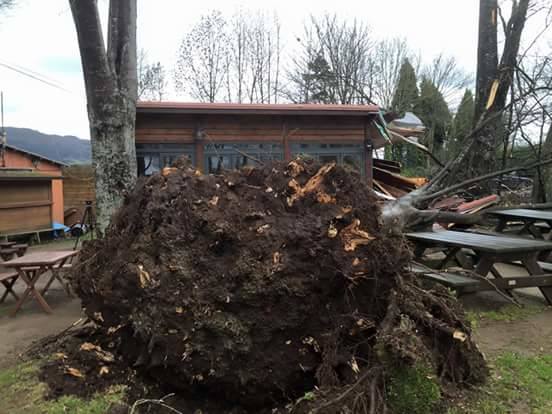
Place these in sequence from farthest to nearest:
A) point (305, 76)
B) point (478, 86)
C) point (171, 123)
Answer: point (305, 76) < point (478, 86) < point (171, 123)

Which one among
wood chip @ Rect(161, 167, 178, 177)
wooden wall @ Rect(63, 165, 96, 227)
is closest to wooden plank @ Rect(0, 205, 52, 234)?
wooden wall @ Rect(63, 165, 96, 227)

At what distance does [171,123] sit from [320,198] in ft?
24.6

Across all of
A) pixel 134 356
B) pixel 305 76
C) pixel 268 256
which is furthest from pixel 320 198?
pixel 305 76

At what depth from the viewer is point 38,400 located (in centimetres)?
276

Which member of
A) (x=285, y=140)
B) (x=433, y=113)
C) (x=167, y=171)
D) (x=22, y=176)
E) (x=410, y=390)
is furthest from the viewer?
(x=433, y=113)

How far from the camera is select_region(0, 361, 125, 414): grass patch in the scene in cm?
262

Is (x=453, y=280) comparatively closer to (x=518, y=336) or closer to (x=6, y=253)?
(x=518, y=336)

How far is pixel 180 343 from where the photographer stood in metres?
2.58

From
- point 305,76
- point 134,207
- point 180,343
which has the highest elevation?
point 305,76

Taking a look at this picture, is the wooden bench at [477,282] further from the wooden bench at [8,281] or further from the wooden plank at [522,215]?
the wooden bench at [8,281]

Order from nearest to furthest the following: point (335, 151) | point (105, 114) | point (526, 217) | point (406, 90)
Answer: point (105, 114) < point (526, 217) < point (335, 151) < point (406, 90)

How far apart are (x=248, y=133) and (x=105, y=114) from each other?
204 inches

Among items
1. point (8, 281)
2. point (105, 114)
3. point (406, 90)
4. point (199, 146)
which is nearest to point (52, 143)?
point (406, 90)

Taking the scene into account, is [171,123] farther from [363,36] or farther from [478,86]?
[363,36]
